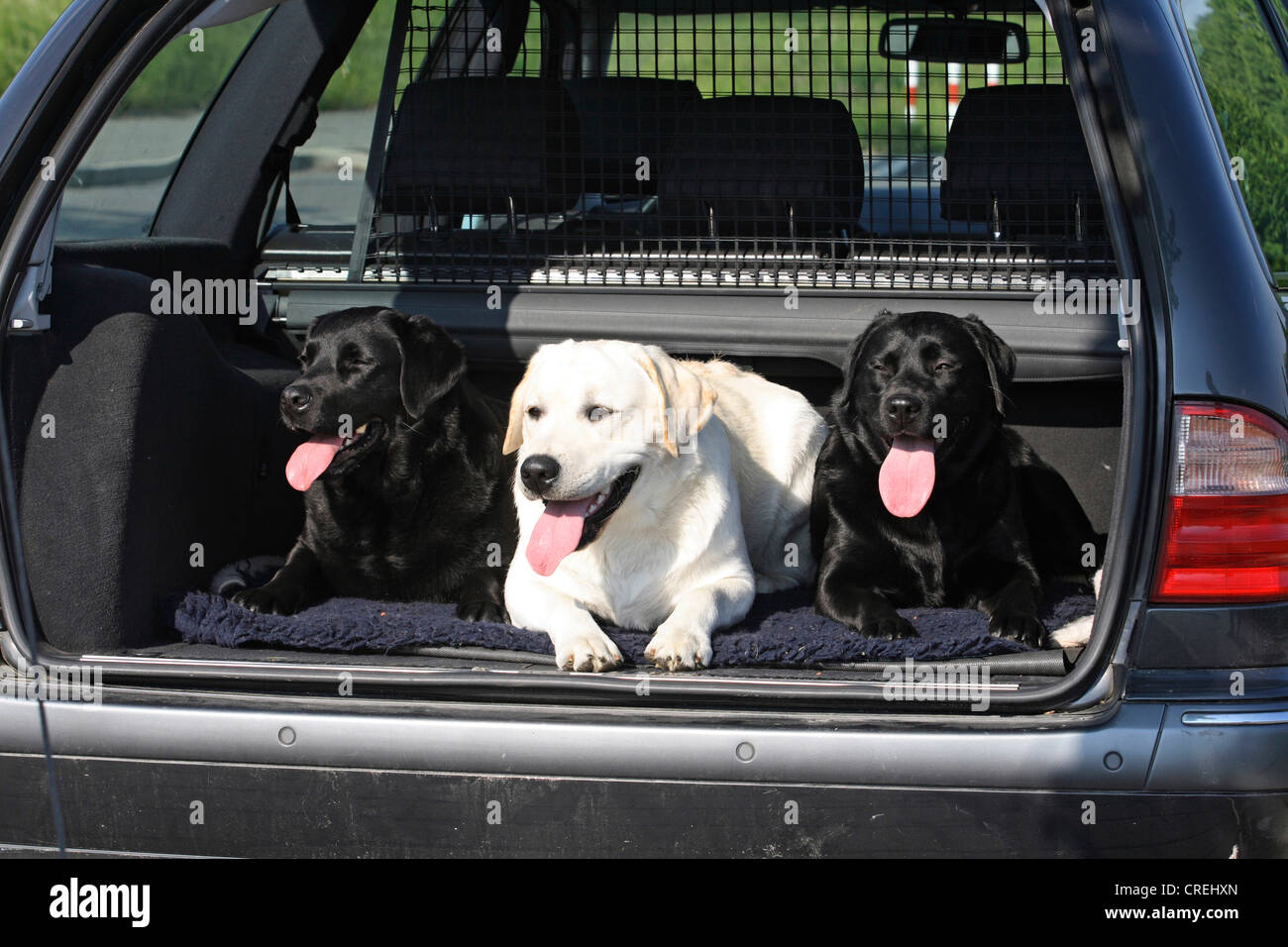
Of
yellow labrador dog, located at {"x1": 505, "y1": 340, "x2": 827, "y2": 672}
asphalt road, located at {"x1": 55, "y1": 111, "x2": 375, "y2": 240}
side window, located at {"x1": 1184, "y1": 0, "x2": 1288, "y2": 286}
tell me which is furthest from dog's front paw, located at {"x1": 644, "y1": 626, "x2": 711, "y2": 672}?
asphalt road, located at {"x1": 55, "y1": 111, "x2": 375, "y2": 240}

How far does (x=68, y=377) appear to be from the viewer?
2670 mm

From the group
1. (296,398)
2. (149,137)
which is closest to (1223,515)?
(296,398)

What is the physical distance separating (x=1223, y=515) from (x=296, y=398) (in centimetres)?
218

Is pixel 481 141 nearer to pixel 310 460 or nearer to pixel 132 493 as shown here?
pixel 310 460

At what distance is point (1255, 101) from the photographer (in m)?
3.61

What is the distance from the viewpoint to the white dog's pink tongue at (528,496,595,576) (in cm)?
295

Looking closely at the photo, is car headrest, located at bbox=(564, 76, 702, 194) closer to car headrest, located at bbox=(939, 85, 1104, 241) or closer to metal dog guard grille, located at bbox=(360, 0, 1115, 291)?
metal dog guard grille, located at bbox=(360, 0, 1115, 291)

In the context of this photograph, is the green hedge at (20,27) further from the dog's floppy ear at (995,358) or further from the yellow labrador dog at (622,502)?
the dog's floppy ear at (995,358)

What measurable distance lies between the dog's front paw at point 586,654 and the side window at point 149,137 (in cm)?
245

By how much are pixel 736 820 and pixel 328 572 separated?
1.65m

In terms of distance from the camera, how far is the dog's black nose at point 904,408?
3.19 m

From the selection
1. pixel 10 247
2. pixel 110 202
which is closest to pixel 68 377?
pixel 10 247

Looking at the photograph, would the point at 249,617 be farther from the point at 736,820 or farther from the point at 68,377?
the point at 736,820

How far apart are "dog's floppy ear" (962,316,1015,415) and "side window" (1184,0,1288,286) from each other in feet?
2.17
